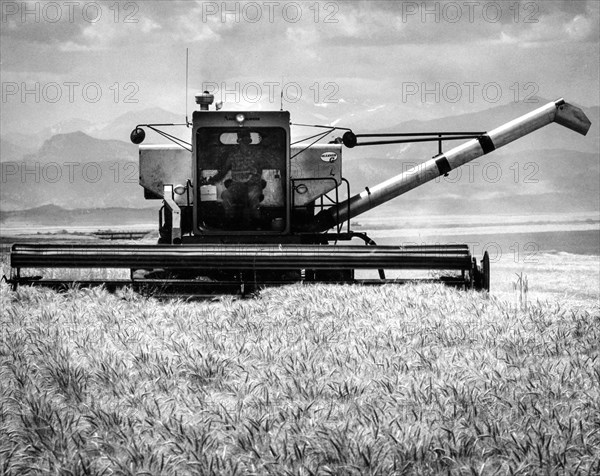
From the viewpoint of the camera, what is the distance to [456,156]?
1153cm

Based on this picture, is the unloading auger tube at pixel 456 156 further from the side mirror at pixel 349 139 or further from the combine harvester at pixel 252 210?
the side mirror at pixel 349 139

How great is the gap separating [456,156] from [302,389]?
7.48 metres

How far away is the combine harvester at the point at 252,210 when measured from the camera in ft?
29.7

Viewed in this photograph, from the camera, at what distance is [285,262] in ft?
29.6

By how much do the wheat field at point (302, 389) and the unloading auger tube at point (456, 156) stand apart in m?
3.78

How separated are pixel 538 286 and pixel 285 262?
645cm

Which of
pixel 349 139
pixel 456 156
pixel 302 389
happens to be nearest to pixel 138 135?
pixel 349 139

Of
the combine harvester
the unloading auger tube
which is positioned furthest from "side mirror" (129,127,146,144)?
the unloading auger tube

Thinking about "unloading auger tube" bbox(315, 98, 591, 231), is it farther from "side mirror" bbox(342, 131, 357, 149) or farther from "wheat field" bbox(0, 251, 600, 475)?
"wheat field" bbox(0, 251, 600, 475)

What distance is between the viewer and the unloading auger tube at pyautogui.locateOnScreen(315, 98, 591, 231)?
37.2 ft

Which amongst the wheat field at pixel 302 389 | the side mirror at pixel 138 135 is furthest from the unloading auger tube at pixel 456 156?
the wheat field at pixel 302 389

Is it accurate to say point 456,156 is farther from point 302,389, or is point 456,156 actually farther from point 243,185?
point 302,389

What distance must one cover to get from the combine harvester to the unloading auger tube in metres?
0.01

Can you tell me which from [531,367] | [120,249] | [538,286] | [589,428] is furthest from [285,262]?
[538,286]
